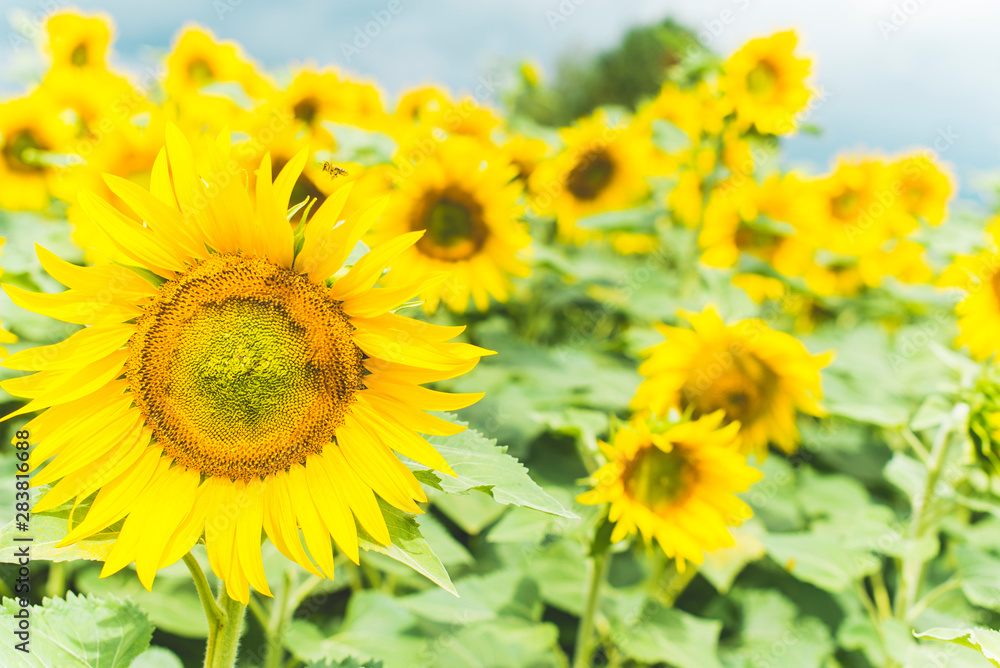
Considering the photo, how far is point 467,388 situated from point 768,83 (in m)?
1.87

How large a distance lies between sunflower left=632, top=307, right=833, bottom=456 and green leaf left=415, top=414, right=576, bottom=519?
3.08 ft

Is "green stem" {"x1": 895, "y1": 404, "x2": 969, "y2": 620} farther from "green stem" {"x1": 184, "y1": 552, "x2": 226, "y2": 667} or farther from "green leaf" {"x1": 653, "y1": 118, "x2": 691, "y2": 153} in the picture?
"green stem" {"x1": 184, "y1": 552, "x2": 226, "y2": 667}

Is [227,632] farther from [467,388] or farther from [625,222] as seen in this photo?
[625,222]

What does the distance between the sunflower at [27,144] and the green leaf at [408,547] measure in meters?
3.25

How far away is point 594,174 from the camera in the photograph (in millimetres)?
3607

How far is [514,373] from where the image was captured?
8.84ft

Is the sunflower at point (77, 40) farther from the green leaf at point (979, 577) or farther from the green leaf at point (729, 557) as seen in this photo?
the green leaf at point (979, 577)

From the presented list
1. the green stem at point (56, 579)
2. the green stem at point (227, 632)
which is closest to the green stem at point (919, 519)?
the green stem at point (227, 632)

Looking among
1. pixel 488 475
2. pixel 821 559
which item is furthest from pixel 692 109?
pixel 488 475

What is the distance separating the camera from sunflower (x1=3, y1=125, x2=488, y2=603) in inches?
36.2

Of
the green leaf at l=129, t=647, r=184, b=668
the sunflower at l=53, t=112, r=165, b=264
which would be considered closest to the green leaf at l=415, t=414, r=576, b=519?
the green leaf at l=129, t=647, r=184, b=668

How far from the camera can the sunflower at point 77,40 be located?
450 centimetres

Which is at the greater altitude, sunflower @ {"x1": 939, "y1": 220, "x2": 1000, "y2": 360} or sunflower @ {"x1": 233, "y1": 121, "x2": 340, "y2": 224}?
sunflower @ {"x1": 233, "y1": 121, "x2": 340, "y2": 224}

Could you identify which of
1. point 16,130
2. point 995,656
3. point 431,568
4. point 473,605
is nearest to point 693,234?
point 473,605
